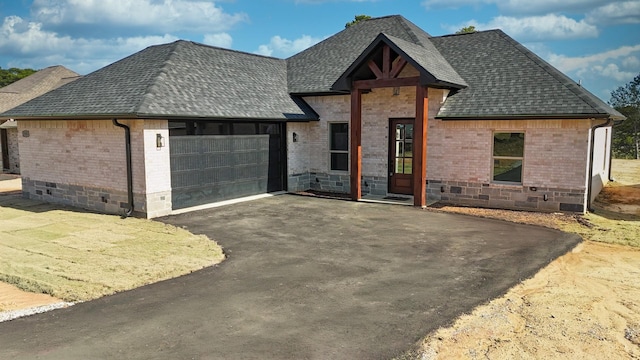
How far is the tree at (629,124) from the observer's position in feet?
122

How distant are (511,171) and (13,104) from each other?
29.7 m

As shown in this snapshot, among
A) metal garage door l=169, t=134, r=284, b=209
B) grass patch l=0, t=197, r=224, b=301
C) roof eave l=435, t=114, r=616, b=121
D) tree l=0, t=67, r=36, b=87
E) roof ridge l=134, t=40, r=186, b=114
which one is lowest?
grass patch l=0, t=197, r=224, b=301

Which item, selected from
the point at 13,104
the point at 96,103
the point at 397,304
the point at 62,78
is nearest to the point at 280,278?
the point at 397,304

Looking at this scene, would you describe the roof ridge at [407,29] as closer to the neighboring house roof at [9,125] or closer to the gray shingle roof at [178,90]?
the gray shingle roof at [178,90]

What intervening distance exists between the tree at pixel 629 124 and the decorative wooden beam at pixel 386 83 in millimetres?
30012

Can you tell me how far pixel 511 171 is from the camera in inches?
577

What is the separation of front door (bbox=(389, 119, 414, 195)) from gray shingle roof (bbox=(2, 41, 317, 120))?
11.1ft

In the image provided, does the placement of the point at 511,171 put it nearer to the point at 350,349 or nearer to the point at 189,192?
the point at 189,192

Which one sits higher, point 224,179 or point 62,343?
point 224,179

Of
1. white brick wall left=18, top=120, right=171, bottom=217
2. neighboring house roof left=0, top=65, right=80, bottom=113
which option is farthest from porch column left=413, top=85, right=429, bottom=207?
neighboring house roof left=0, top=65, right=80, bottom=113

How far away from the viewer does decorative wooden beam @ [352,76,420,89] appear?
1458 cm

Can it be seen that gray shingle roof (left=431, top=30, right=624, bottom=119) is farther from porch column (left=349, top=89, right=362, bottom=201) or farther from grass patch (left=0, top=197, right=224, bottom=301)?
grass patch (left=0, top=197, right=224, bottom=301)

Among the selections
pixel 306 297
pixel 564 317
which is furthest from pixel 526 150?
pixel 306 297

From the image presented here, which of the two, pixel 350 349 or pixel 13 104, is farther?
pixel 13 104
